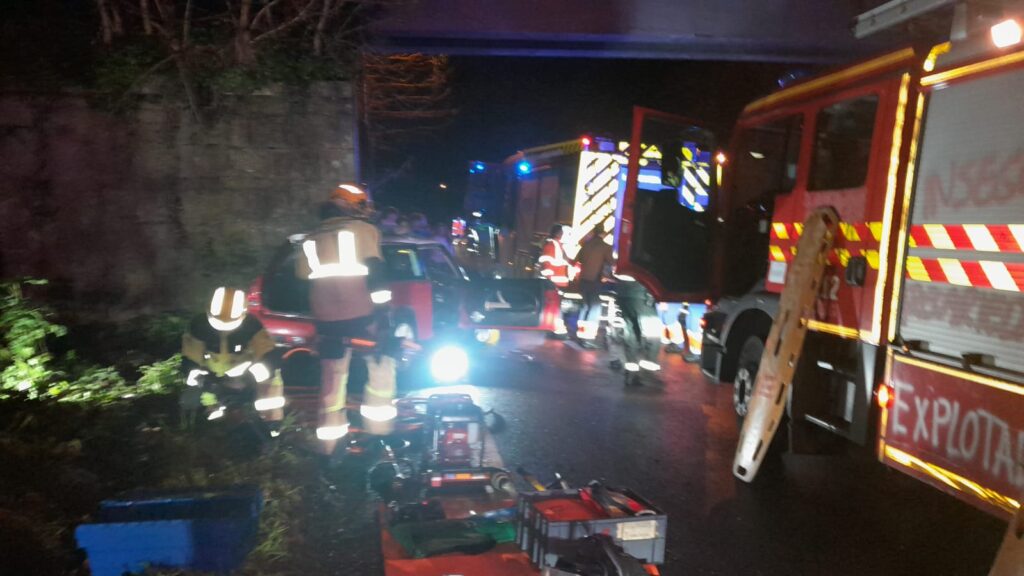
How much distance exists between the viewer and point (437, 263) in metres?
9.14

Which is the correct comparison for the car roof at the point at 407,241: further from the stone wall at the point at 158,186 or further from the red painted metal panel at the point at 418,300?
the stone wall at the point at 158,186

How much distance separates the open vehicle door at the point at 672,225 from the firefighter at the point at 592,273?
1.89m

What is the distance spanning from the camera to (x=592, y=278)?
9.56m

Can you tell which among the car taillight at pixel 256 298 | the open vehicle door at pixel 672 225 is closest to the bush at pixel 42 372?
the car taillight at pixel 256 298

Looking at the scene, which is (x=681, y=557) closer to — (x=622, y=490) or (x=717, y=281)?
(x=622, y=490)

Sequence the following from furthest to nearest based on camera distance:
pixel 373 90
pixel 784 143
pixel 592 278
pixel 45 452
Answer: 1. pixel 373 90
2. pixel 592 278
3. pixel 784 143
4. pixel 45 452

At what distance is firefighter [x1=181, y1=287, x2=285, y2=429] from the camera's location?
5.34 metres

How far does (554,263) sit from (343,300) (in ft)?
22.5

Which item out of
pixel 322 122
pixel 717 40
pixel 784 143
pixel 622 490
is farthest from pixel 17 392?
pixel 717 40

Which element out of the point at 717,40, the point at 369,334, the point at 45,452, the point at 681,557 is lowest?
the point at 681,557

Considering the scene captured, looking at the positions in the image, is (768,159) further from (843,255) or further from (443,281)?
(443,281)

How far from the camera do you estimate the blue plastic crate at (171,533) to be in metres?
3.45

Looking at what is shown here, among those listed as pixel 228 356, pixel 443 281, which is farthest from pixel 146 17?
pixel 228 356

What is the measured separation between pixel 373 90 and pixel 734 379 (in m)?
18.6
